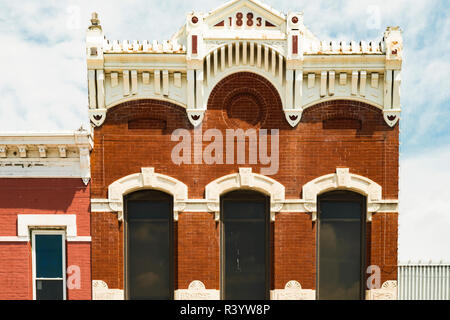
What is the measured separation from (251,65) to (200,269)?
512 centimetres

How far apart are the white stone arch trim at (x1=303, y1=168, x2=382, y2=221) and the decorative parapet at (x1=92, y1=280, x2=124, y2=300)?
5.00m

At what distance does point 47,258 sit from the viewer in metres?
11.2

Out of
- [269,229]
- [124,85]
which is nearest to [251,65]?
[124,85]

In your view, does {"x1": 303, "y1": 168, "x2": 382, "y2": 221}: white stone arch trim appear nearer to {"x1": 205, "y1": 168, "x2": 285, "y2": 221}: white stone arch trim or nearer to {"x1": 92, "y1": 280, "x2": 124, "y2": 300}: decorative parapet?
{"x1": 205, "y1": 168, "x2": 285, "y2": 221}: white stone arch trim

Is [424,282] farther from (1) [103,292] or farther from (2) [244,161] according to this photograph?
(1) [103,292]

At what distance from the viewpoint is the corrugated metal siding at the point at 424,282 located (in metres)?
11.5

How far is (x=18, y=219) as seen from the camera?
11.0 meters

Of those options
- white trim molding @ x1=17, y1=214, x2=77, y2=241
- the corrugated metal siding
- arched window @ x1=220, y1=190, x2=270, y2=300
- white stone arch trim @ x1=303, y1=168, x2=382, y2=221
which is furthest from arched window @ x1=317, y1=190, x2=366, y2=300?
white trim molding @ x1=17, y1=214, x2=77, y2=241

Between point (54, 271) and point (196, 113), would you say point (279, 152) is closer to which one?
point (196, 113)

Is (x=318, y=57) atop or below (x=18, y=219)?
atop

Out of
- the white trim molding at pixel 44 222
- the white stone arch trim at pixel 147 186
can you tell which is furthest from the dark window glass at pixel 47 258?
the white stone arch trim at pixel 147 186

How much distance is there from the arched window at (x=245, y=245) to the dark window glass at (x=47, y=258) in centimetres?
397

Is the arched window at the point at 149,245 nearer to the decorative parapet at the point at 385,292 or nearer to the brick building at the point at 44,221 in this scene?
the brick building at the point at 44,221

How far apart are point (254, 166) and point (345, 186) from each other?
2.25 metres
